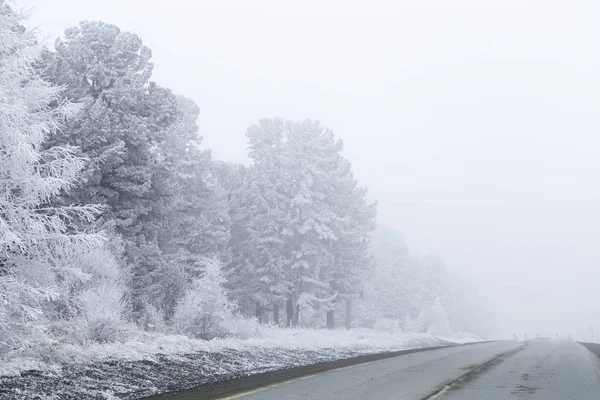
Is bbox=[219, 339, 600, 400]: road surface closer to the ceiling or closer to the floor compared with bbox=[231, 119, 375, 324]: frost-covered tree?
closer to the floor

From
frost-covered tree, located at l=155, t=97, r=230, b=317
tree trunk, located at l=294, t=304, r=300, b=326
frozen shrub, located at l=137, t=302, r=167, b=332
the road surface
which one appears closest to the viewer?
the road surface

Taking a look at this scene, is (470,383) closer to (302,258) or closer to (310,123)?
(302,258)

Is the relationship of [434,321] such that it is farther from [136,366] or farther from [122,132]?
[136,366]

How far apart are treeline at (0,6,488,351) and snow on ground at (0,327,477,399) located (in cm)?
92

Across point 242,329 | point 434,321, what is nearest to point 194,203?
point 242,329

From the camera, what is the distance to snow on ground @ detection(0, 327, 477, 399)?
996 cm

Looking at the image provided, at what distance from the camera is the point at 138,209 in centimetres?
2584

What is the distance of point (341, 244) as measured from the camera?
45.0 meters

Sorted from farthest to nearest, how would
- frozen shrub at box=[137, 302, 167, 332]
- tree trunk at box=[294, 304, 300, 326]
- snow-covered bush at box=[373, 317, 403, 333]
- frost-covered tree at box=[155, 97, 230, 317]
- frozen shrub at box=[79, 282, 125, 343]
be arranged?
A: snow-covered bush at box=[373, 317, 403, 333] → tree trunk at box=[294, 304, 300, 326] → frost-covered tree at box=[155, 97, 230, 317] → frozen shrub at box=[137, 302, 167, 332] → frozen shrub at box=[79, 282, 125, 343]

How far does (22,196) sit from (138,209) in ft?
47.1

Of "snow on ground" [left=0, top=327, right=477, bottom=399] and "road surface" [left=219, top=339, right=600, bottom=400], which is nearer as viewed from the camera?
"snow on ground" [left=0, top=327, right=477, bottom=399]

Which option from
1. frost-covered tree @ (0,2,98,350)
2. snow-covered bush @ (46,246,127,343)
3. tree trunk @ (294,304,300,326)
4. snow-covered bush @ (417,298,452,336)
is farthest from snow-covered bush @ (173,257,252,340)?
snow-covered bush @ (417,298,452,336)

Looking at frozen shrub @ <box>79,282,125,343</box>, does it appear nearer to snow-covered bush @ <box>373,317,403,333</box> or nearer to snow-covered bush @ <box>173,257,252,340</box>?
snow-covered bush @ <box>173,257,252,340</box>

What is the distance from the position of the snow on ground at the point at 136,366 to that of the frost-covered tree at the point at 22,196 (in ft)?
3.03
